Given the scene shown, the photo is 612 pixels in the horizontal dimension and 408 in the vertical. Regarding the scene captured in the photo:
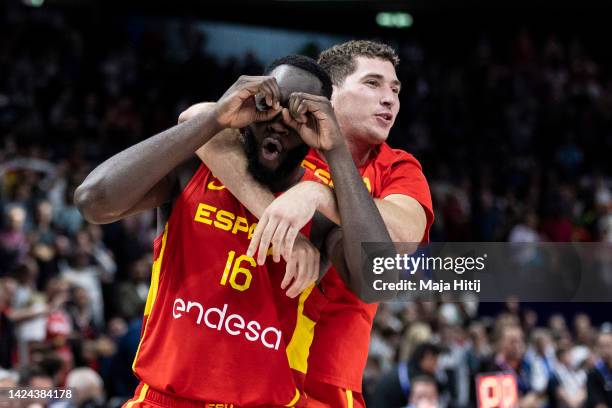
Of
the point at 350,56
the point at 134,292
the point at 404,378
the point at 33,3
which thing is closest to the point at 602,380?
the point at 404,378

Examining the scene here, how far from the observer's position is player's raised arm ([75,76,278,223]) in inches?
131

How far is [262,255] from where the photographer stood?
11.0ft

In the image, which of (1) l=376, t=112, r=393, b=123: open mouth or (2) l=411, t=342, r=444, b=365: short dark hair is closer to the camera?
(1) l=376, t=112, r=393, b=123: open mouth

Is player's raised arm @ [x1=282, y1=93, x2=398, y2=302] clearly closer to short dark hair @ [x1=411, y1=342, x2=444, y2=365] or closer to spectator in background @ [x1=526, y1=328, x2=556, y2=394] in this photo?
short dark hair @ [x1=411, y1=342, x2=444, y2=365]

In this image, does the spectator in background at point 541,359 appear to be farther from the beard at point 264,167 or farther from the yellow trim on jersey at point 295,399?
the beard at point 264,167

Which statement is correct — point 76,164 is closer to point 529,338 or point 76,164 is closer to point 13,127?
point 13,127

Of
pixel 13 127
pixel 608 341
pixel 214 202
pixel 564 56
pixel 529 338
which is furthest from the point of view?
pixel 564 56

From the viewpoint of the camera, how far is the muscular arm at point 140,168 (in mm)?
3367

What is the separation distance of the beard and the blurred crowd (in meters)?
3.17

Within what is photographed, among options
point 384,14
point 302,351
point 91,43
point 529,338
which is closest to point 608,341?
point 529,338

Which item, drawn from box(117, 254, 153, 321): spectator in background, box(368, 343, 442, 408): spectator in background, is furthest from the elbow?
box(117, 254, 153, 321): spectator in background

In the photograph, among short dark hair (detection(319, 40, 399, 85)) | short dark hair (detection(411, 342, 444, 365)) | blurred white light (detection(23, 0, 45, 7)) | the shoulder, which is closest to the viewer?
the shoulder

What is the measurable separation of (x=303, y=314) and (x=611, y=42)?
68.3ft

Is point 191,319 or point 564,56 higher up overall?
point 564,56
